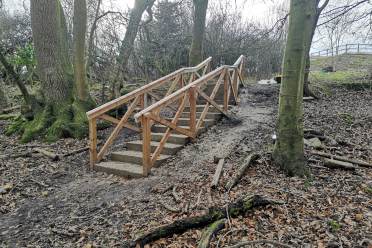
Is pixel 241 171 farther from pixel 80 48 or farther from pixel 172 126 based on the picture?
pixel 80 48

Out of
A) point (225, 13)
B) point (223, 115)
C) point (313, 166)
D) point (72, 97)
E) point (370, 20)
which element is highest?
point (225, 13)

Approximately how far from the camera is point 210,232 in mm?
2867

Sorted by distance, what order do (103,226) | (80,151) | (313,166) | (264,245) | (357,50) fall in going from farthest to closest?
(357,50), (80,151), (313,166), (103,226), (264,245)

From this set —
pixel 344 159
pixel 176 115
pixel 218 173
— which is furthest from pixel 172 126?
pixel 344 159

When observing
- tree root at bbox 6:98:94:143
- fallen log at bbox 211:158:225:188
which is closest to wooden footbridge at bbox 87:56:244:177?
fallen log at bbox 211:158:225:188

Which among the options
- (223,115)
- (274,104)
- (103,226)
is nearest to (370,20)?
(274,104)

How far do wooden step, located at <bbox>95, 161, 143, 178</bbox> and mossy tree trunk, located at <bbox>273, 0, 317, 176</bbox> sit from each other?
7.47 feet

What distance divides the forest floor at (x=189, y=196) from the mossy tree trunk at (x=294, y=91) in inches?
9.3

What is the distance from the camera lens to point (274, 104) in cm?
841

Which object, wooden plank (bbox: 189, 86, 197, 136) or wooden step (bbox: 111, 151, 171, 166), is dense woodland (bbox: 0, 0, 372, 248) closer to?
wooden plank (bbox: 189, 86, 197, 136)

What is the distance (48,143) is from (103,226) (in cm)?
383

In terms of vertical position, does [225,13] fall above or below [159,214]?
above

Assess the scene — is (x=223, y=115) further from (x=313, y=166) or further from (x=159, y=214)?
(x=159, y=214)

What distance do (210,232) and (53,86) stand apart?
5.80m
